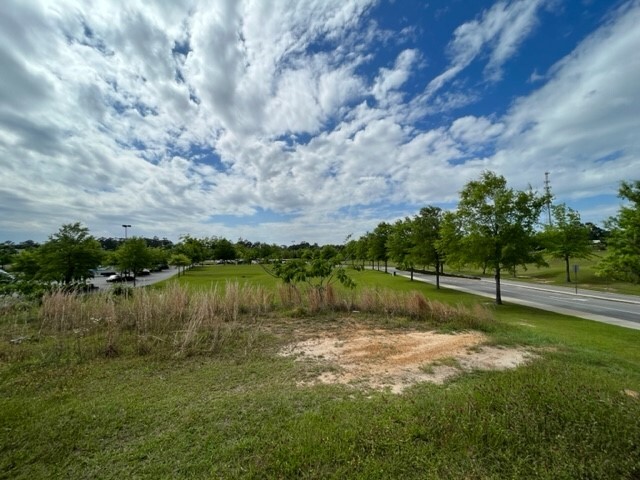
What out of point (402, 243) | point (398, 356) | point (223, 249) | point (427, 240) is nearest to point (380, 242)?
point (402, 243)

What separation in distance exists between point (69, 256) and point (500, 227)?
2326 centimetres

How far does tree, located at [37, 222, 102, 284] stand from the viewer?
49.6 feet

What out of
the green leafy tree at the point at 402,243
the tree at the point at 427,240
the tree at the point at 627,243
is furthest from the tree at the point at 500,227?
the green leafy tree at the point at 402,243

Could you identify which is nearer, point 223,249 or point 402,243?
point 402,243

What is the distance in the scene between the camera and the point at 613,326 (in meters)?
10.9

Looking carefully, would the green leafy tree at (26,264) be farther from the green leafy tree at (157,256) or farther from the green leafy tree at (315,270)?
the green leafy tree at (157,256)

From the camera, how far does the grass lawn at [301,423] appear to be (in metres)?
2.75

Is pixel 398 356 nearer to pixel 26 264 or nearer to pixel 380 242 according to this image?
pixel 26 264

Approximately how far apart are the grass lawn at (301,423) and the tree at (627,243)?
6.86m

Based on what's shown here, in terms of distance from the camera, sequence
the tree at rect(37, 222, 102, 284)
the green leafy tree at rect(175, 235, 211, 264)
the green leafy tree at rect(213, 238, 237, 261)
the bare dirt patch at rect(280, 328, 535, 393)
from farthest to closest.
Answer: the green leafy tree at rect(213, 238, 237, 261), the green leafy tree at rect(175, 235, 211, 264), the tree at rect(37, 222, 102, 284), the bare dirt patch at rect(280, 328, 535, 393)

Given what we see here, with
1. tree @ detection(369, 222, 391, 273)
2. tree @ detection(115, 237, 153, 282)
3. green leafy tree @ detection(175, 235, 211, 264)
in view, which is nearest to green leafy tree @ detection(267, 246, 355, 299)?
tree @ detection(115, 237, 153, 282)

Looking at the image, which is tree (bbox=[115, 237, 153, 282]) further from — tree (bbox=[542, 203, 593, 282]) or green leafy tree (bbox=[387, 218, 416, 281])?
tree (bbox=[542, 203, 593, 282])

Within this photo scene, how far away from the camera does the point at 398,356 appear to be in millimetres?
6270

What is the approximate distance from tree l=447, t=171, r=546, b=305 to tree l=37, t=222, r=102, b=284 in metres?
20.9
